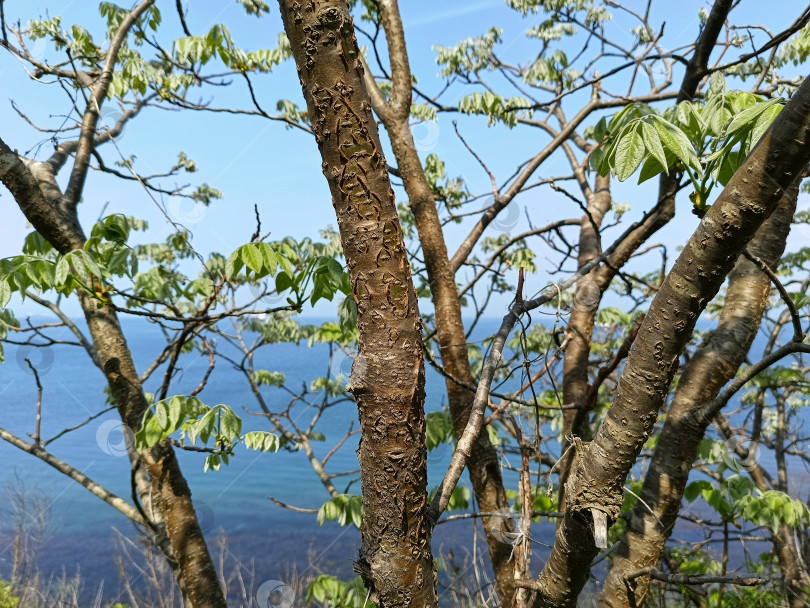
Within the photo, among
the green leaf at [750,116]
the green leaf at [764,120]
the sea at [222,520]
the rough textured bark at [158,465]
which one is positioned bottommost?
the sea at [222,520]

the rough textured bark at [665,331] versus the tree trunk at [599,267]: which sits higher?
the tree trunk at [599,267]

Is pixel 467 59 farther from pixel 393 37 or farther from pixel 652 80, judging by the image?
pixel 393 37

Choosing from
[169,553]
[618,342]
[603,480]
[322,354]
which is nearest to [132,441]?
[169,553]

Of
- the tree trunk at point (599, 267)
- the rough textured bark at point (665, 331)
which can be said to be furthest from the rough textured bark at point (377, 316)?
the tree trunk at point (599, 267)

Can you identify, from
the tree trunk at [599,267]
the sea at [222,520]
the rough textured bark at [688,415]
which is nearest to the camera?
the rough textured bark at [688,415]

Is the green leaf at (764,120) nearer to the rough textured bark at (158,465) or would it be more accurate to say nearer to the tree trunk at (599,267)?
the tree trunk at (599,267)

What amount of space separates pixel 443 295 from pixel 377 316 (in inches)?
48.9

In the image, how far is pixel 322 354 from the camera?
42.2 metres

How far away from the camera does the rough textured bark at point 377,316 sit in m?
0.81

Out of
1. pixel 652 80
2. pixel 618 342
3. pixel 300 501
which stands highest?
pixel 652 80

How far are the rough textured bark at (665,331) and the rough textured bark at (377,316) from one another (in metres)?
0.32

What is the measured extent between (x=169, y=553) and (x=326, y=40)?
185 centimetres

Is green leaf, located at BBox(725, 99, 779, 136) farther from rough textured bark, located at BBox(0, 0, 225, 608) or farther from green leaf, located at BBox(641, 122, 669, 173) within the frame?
rough textured bark, located at BBox(0, 0, 225, 608)

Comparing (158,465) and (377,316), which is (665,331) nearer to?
(377,316)
